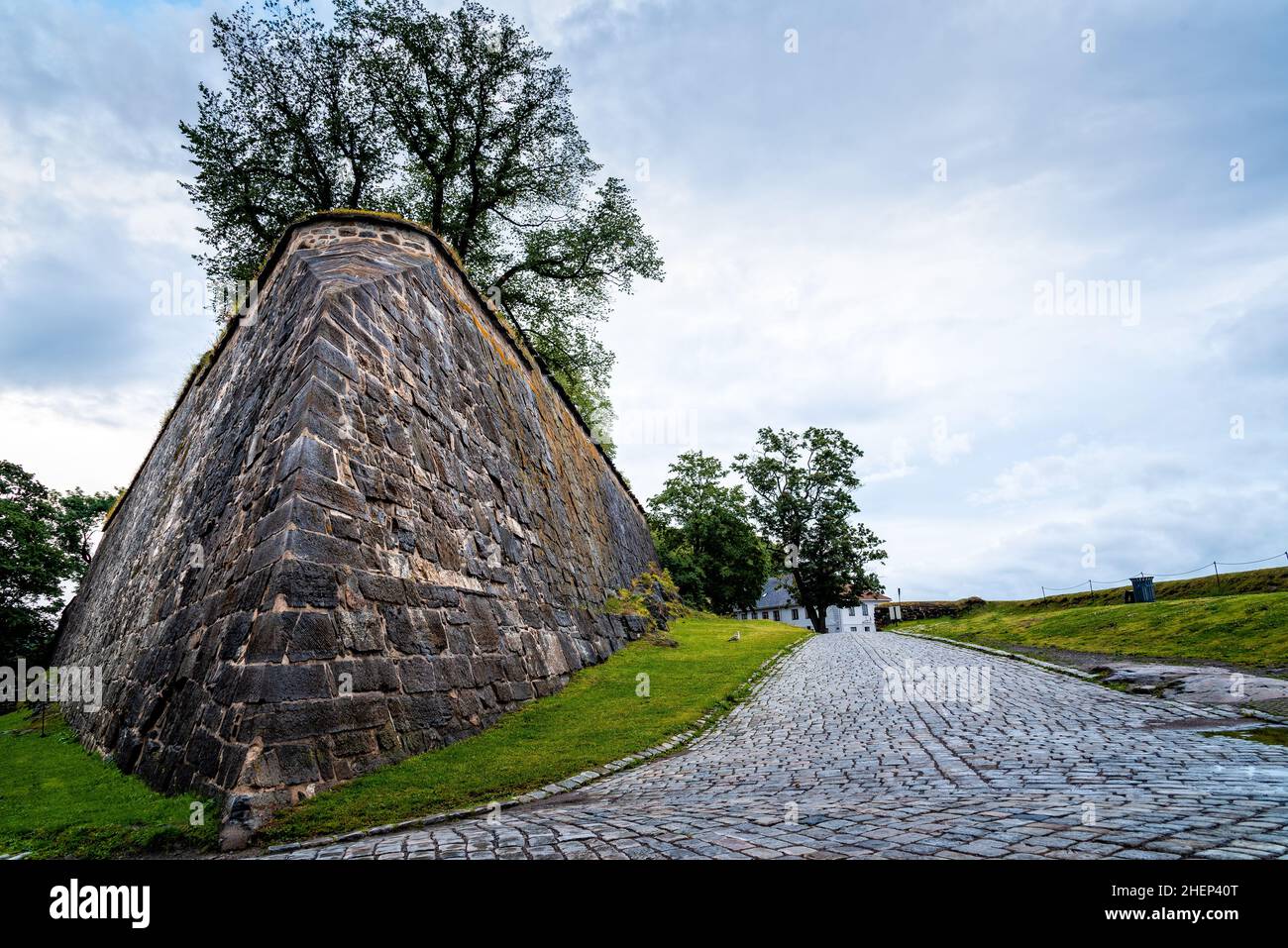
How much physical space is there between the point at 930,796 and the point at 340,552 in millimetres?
5842

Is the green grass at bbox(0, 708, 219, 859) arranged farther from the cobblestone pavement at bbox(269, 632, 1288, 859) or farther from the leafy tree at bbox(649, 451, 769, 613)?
the leafy tree at bbox(649, 451, 769, 613)

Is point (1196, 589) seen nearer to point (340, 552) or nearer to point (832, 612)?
point (340, 552)

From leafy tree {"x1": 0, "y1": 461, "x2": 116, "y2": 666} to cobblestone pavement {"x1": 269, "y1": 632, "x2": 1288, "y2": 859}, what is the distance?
108 feet

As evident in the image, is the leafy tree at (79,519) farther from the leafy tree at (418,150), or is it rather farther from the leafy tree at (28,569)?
the leafy tree at (418,150)

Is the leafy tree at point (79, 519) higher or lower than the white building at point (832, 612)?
higher

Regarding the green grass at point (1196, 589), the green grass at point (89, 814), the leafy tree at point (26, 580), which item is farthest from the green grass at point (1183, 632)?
the leafy tree at point (26, 580)

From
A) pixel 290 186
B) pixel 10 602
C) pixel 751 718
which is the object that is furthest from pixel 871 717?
pixel 10 602

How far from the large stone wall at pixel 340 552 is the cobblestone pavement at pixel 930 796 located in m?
1.75

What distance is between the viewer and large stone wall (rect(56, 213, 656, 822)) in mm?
5441

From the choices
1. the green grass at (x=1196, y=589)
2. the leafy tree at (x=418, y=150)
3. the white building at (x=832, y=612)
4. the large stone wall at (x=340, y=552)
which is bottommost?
the white building at (x=832, y=612)

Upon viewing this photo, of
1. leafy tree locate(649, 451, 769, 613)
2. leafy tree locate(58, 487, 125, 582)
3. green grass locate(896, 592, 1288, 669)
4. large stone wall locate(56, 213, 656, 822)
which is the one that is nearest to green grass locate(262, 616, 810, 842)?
large stone wall locate(56, 213, 656, 822)

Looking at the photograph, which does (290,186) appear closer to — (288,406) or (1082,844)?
(288,406)

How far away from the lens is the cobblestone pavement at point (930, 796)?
128 inches
